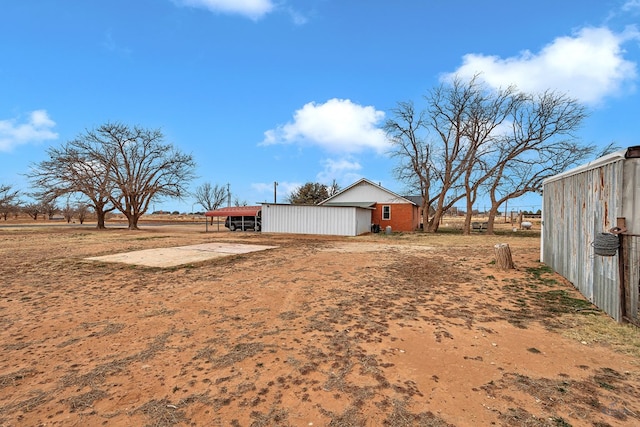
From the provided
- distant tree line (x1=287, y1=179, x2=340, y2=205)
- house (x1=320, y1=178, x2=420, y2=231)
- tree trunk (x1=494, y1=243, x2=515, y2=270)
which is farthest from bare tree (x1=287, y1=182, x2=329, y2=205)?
tree trunk (x1=494, y1=243, x2=515, y2=270)

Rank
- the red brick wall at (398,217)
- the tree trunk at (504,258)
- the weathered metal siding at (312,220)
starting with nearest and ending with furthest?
the tree trunk at (504,258)
the weathered metal siding at (312,220)
the red brick wall at (398,217)

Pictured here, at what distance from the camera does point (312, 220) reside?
21.5m

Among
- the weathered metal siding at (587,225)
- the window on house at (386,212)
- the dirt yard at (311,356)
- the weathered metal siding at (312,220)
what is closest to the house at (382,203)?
the window on house at (386,212)

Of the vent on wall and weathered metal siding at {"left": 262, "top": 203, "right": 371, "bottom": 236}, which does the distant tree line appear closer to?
weathered metal siding at {"left": 262, "top": 203, "right": 371, "bottom": 236}

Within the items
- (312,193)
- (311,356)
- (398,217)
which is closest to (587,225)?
(311,356)

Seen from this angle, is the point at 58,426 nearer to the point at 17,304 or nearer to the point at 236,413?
the point at 236,413

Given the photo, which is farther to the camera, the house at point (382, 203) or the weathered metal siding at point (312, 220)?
the house at point (382, 203)

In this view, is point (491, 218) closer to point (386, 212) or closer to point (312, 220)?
point (386, 212)

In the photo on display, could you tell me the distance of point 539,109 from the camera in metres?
22.5

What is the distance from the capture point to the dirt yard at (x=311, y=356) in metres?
2.36

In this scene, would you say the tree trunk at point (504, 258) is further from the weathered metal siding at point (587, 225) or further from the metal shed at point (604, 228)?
the metal shed at point (604, 228)

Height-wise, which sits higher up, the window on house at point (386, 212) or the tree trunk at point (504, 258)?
the window on house at point (386, 212)

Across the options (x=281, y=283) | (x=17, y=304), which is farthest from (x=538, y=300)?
(x=17, y=304)

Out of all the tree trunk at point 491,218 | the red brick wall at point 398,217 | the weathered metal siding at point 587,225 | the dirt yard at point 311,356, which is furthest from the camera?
the red brick wall at point 398,217
